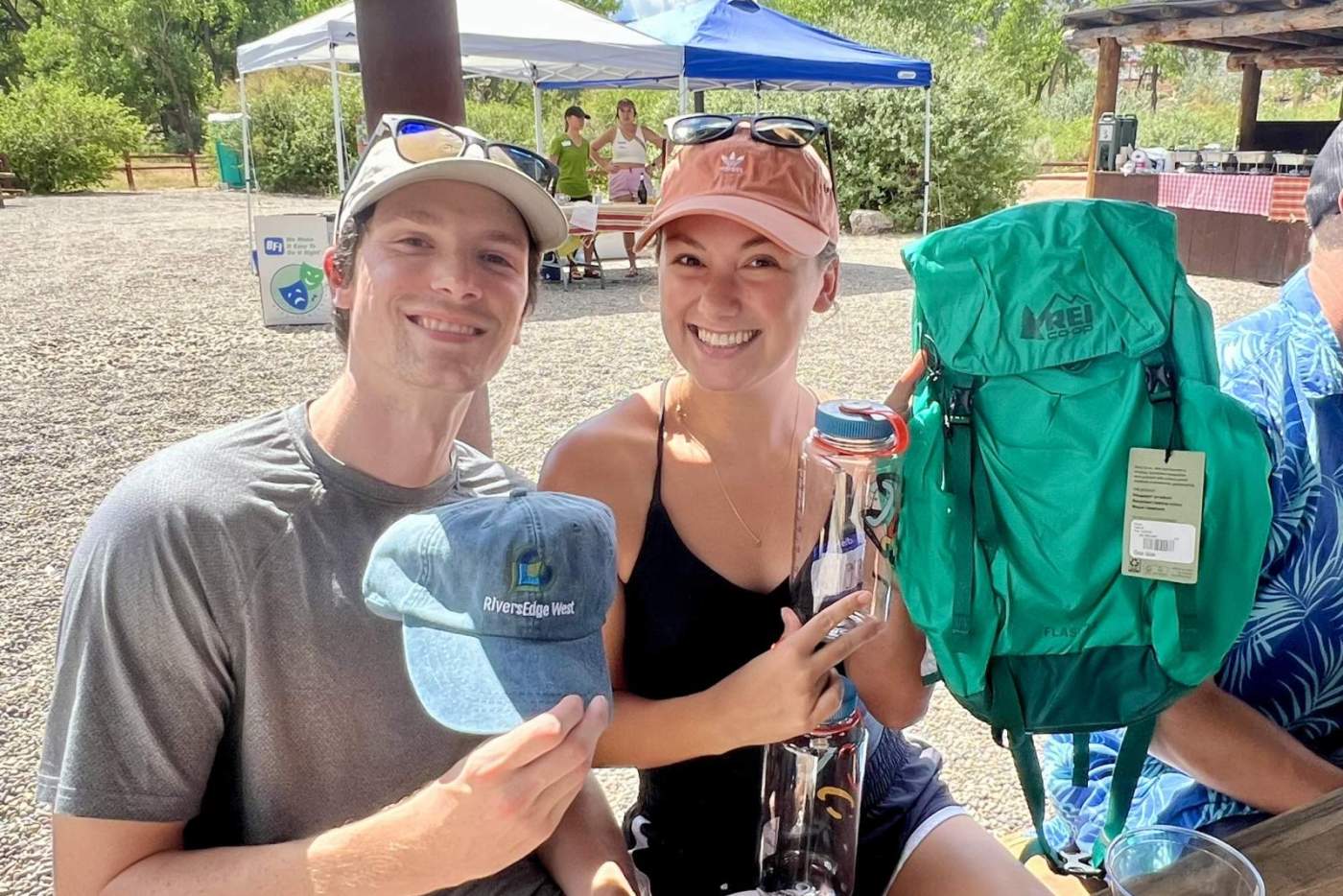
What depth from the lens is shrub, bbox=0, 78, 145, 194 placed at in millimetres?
26422

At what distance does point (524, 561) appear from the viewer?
1135 mm

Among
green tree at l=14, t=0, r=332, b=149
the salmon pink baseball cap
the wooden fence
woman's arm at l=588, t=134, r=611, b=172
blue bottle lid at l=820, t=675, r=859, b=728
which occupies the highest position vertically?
green tree at l=14, t=0, r=332, b=149

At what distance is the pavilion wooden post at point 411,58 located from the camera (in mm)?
1542

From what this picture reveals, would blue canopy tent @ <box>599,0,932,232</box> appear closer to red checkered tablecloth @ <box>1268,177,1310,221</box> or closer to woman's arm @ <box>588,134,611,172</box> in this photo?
woman's arm @ <box>588,134,611,172</box>

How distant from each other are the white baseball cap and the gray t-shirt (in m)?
0.40

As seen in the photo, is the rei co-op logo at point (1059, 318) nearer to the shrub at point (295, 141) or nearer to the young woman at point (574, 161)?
the young woman at point (574, 161)

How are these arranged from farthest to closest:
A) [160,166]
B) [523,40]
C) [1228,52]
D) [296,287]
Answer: [160,166] < [1228,52] < [523,40] < [296,287]

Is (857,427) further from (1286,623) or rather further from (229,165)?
(229,165)

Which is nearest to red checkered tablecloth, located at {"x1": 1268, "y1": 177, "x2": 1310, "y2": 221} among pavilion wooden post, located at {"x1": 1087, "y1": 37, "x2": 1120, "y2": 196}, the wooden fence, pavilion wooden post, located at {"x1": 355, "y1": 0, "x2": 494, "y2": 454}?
pavilion wooden post, located at {"x1": 1087, "y1": 37, "x2": 1120, "y2": 196}

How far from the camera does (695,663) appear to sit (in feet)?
5.33

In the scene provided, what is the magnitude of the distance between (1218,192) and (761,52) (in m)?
5.53

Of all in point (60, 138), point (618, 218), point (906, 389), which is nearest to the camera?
point (906, 389)

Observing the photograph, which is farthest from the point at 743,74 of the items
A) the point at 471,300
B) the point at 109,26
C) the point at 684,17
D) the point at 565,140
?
the point at 109,26

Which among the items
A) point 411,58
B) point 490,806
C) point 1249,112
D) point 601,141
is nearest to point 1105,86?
point 1249,112
